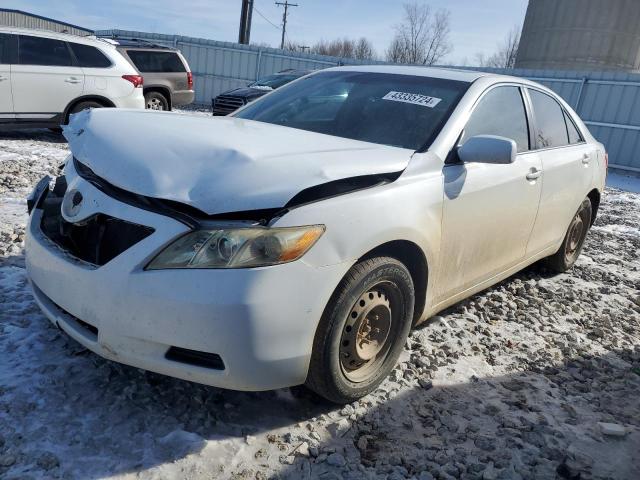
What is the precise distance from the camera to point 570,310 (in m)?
4.06

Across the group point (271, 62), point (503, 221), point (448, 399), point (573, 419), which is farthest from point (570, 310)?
point (271, 62)

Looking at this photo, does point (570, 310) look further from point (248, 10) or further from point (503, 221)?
point (248, 10)

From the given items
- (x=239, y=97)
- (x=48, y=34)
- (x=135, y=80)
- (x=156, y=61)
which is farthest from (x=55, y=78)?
(x=239, y=97)

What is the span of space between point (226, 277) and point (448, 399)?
1467 millimetres

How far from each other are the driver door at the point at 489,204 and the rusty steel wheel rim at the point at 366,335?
474 millimetres

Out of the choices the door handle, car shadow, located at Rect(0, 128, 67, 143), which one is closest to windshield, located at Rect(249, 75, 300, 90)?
car shadow, located at Rect(0, 128, 67, 143)

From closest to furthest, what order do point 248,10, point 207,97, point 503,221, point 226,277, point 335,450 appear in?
1. point 226,277
2. point 335,450
3. point 503,221
4. point 207,97
5. point 248,10

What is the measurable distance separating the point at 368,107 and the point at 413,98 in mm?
275

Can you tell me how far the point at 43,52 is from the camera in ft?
26.7

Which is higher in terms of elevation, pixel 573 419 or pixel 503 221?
pixel 503 221

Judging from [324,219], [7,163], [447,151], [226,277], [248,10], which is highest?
[248,10]

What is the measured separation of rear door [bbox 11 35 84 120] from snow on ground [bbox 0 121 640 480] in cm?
544

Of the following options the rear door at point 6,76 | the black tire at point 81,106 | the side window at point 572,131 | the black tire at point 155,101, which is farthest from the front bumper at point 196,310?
the black tire at point 155,101

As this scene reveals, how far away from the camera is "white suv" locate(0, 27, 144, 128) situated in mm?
7770
